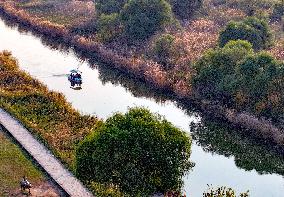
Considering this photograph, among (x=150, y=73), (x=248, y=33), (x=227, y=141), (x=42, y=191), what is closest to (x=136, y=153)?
(x=42, y=191)

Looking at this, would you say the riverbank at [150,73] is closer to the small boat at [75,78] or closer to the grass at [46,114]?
the small boat at [75,78]

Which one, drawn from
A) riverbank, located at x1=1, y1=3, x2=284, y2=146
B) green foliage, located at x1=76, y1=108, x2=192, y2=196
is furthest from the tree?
green foliage, located at x1=76, y1=108, x2=192, y2=196

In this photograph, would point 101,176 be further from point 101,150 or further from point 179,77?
point 179,77

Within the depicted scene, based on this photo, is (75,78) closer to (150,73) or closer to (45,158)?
(150,73)

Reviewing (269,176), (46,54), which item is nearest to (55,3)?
(46,54)

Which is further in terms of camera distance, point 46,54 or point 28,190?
point 46,54
